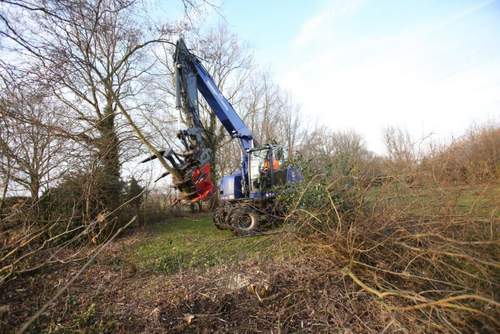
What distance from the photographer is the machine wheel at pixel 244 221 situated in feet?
20.5

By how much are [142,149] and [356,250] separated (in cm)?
729

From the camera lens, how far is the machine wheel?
6.23 metres

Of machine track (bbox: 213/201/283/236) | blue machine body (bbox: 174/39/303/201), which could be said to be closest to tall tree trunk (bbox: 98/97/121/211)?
blue machine body (bbox: 174/39/303/201)

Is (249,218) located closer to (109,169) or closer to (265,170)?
(265,170)

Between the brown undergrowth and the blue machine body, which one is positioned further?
the blue machine body

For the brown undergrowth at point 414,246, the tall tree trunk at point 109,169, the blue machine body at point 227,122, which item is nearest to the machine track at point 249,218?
the blue machine body at point 227,122

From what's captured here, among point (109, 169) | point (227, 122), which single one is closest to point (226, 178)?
point (227, 122)

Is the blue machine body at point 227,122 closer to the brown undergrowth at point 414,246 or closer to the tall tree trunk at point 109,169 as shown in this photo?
the tall tree trunk at point 109,169

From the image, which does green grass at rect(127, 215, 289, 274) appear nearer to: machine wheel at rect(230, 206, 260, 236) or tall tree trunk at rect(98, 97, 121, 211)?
machine wheel at rect(230, 206, 260, 236)

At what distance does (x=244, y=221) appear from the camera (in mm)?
6582

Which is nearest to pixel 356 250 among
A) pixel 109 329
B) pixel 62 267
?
pixel 109 329

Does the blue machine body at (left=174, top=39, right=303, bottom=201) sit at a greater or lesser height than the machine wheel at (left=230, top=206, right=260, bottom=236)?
greater

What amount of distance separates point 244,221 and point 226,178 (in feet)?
4.89

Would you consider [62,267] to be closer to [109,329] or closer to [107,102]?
[109,329]
